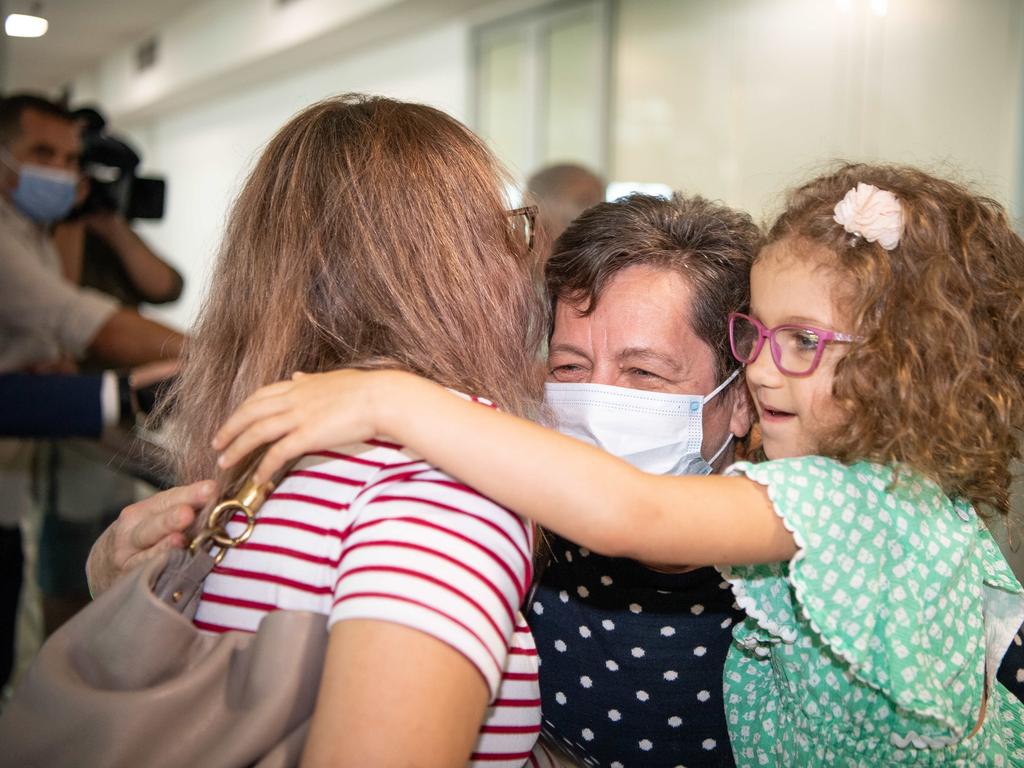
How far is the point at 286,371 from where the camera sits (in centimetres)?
101

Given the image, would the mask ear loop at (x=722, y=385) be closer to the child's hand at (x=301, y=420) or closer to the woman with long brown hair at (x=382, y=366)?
the woman with long brown hair at (x=382, y=366)

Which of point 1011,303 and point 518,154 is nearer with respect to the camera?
point 1011,303

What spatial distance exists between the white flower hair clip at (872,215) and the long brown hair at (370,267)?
0.41 m

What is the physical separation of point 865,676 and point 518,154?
6.12 m

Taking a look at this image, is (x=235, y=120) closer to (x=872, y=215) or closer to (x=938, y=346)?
(x=872, y=215)

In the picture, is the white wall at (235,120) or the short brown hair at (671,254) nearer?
the short brown hair at (671,254)

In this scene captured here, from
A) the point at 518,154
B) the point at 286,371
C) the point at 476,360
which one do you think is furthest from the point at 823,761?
the point at 518,154

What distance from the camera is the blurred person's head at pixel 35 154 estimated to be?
10.3 ft

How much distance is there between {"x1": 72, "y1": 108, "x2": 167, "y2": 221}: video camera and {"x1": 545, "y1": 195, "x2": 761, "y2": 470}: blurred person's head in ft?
7.51

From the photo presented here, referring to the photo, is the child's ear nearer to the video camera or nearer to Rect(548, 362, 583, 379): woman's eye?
Rect(548, 362, 583, 379): woman's eye

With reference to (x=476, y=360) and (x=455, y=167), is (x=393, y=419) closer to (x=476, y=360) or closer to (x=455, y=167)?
(x=476, y=360)

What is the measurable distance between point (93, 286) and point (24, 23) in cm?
152

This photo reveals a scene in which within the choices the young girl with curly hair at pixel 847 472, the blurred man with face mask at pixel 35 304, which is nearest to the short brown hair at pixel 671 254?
the young girl with curly hair at pixel 847 472

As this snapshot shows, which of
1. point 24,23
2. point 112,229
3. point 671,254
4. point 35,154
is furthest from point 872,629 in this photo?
point 24,23
